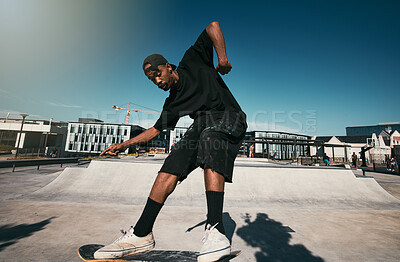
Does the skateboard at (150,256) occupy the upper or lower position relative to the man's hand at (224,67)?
lower

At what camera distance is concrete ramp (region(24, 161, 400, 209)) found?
4.79 m

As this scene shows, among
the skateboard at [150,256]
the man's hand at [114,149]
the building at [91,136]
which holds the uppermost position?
the building at [91,136]

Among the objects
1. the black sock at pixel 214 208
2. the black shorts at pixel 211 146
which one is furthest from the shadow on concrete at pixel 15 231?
the black sock at pixel 214 208

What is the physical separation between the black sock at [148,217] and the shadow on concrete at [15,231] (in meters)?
1.88

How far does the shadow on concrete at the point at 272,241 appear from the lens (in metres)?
2.14

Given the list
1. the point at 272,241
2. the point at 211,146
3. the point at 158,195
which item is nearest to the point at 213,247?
the point at 158,195

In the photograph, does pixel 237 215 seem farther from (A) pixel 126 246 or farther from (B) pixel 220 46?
(B) pixel 220 46

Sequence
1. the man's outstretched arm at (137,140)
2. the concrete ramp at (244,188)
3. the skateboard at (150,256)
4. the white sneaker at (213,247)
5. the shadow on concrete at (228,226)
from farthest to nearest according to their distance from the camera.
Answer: the concrete ramp at (244,188) → the shadow on concrete at (228,226) → the man's outstretched arm at (137,140) → the skateboard at (150,256) → the white sneaker at (213,247)

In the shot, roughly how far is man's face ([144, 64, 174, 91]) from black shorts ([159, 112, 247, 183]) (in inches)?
16.3

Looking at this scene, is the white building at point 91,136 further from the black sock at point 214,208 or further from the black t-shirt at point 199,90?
the black sock at point 214,208

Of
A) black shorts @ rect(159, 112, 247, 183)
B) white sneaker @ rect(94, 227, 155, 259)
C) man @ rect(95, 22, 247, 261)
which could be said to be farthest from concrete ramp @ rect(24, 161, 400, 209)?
black shorts @ rect(159, 112, 247, 183)

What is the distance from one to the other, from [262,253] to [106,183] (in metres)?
4.79

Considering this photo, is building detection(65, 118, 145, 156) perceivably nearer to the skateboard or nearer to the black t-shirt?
the skateboard

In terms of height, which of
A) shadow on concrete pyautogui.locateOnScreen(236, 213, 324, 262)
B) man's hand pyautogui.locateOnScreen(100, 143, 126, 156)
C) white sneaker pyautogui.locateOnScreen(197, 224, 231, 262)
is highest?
man's hand pyautogui.locateOnScreen(100, 143, 126, 156)
